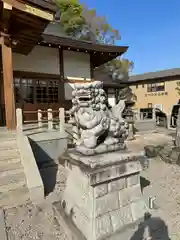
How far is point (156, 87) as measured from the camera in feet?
66.8

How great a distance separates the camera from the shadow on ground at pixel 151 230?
2.16m

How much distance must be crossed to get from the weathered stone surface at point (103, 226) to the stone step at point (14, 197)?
1.98 metres

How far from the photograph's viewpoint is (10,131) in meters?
6.01

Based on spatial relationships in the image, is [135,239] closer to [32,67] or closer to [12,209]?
[12,209]

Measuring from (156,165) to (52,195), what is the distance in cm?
322

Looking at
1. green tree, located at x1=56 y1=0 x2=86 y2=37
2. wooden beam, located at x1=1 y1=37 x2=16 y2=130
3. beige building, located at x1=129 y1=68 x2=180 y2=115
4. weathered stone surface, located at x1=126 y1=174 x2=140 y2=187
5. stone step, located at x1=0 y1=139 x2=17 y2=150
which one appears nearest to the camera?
weathered stone surface, located at x1=126 y1=174 x2=140 y2=187

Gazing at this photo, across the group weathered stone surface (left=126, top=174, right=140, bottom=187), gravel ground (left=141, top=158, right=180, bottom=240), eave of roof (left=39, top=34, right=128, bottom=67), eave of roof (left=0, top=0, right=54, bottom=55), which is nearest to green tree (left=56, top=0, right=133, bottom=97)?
eave of roof (left=39, top=34, right=128, bottom=67)

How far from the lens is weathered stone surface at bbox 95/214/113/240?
79.6 inches

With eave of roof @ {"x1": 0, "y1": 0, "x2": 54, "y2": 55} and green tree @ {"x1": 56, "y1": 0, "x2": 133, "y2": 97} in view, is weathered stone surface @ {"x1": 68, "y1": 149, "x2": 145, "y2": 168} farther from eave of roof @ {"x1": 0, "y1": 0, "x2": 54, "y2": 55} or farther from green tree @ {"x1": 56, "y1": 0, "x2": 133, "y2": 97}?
green tree @ {"x1": 56, "y1": 0, "x2": 133, "y2": 97}

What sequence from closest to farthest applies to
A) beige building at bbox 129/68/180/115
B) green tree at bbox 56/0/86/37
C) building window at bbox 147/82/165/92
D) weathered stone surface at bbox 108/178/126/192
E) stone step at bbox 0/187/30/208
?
weathered stone surface at bbox 108/178/126/192 < stone step at bbox 0/187/30/208 < beige building at bbox 129/68/180/115 < building window at bbox 147/82/165/92 < green tree at bbox 56/0/86/37

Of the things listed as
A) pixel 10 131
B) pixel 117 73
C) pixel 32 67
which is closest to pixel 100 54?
pixel 32 67

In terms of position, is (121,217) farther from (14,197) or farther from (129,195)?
(14,197)

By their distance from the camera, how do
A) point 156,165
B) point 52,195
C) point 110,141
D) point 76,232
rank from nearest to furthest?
point 76,232, point 110,141, point 52,195, point 156,165

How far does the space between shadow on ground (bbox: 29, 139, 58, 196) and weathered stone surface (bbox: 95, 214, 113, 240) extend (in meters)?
2.37
